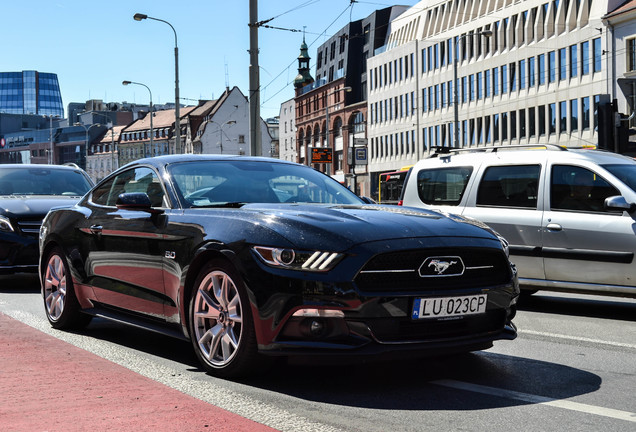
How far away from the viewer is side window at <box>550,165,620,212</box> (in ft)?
29.0

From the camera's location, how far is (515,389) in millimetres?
5008

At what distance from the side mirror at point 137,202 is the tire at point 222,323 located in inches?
34.6

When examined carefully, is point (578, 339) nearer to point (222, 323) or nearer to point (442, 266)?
point (442, 266)

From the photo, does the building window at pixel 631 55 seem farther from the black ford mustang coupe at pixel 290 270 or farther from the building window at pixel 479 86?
the black ford mustang coupe at pixel 290 270

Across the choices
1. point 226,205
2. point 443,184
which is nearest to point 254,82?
point 443,184

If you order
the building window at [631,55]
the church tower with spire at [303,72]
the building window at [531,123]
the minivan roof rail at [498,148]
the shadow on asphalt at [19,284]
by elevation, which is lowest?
the shadow on asphalt at [19,284]

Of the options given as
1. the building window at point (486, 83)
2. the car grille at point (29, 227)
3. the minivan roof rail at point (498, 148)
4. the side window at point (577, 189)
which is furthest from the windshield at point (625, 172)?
the building window at point (486, 83)

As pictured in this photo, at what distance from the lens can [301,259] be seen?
484 centimetres

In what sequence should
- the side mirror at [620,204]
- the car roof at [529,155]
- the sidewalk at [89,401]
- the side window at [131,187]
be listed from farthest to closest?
1. the car roof at [529,155]
2. the side mirror at [620,204]
3. the side window at [131,187]
4. the sidewalk at [89,401]

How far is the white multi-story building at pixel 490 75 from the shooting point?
54281mm

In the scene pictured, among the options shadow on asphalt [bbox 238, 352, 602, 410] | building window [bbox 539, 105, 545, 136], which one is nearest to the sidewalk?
shadow on asphalt [bbox 238, 352, 602, 410]

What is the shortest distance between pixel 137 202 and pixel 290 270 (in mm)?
1687

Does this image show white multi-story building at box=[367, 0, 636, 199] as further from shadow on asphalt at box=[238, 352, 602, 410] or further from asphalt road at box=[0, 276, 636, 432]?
shadow on asphalt at box=[238, 352, 602, 410]

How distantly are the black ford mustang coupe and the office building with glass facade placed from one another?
639 feet
